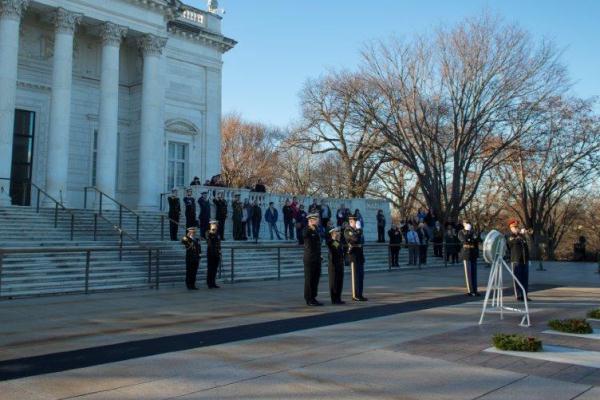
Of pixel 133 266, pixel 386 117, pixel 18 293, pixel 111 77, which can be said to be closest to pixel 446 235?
pixel 386 117

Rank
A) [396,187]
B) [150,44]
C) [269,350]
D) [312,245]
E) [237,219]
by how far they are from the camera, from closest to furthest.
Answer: [269,350]
[312,245]
[237,219]
[150,44]
[396,187]

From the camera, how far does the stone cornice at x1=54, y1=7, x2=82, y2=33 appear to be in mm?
24828

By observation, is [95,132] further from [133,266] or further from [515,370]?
[515,370]

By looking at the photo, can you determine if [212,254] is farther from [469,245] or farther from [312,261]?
[469,245]

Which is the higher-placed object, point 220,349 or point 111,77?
point 111,77

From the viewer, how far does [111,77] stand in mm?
26438

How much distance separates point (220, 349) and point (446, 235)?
834 inches

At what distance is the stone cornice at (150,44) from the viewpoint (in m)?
28.2

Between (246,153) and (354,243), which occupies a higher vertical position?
(246,153)

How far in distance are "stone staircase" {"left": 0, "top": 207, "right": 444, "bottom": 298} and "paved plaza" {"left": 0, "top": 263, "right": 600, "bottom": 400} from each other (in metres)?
1.39

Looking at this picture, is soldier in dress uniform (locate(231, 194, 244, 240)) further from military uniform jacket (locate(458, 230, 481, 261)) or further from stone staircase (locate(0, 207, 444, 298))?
military uniform jacket (locate(458, 230, 481, 261))

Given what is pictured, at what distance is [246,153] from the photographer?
57375mm

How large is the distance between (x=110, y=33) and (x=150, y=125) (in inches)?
181

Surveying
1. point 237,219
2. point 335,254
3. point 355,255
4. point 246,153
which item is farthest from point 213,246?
point 246,153
